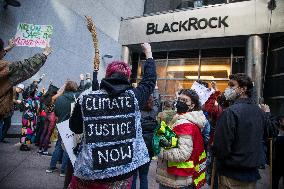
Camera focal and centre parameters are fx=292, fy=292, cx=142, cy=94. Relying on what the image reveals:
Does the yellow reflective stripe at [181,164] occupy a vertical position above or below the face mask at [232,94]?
below

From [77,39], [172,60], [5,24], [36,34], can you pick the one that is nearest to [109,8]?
[77,39]

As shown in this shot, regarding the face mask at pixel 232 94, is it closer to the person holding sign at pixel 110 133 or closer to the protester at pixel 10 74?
the person holding sign at pixel 110 133

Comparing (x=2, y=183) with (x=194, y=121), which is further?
(x=2, y=183)

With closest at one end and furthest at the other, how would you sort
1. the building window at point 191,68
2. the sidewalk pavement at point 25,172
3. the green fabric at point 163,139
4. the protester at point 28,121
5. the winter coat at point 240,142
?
the green fabric at point 163,139, the winter coat at point 240,142, the sidewalk pavement at point 25,172, the protester at point 28,121, the building window at point 191,68

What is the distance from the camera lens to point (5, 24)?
34.7ft

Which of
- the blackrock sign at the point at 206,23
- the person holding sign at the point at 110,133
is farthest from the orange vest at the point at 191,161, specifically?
the blackrock sign at the point at 206,23

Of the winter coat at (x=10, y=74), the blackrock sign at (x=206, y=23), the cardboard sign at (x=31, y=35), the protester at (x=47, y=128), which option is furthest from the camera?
the blackrock sign at (x=206, y=23)

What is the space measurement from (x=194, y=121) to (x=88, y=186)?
142 centimetres

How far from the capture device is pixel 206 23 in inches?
537

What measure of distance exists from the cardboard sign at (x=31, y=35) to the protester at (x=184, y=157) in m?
2.94

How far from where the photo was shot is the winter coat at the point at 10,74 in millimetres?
3253

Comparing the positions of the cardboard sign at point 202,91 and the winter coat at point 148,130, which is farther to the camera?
the cardboard sign at point 202,91

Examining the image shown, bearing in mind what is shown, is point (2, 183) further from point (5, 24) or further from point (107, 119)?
point (5, 24)

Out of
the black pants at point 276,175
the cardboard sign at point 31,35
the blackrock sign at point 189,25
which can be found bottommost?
the black pants at point 276,175
